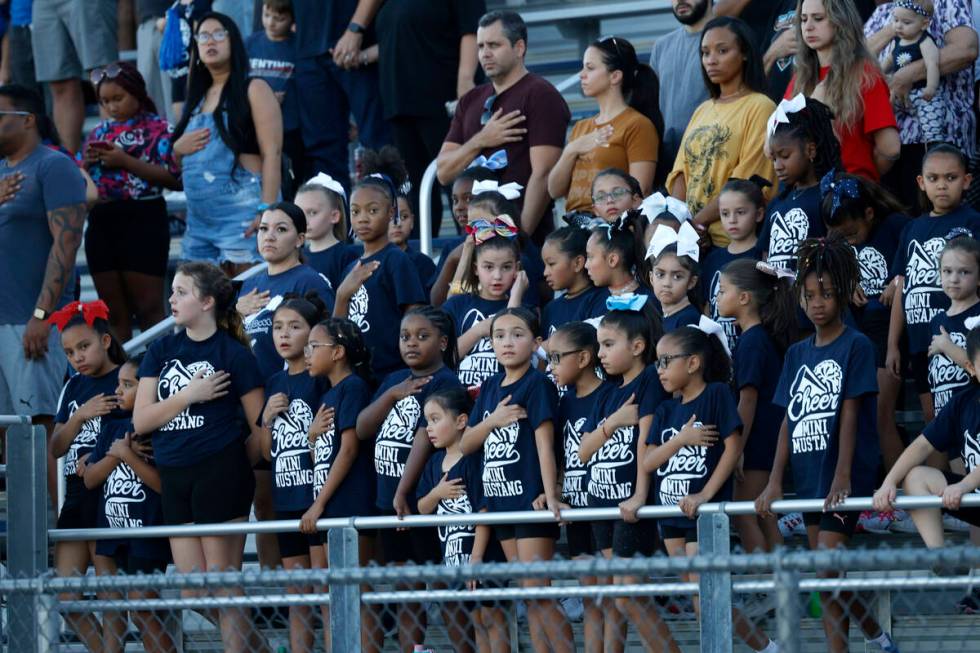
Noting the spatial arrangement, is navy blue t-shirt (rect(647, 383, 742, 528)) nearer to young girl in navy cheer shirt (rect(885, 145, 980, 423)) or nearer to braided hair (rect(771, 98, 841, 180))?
young girl in navy cheer shirt (rect(885, 145, 980, 423))

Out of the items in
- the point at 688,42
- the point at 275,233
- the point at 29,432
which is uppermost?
the point at 688,42

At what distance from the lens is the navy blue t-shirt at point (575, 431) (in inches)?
256

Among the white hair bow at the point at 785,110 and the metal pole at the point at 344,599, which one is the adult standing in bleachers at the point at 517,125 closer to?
the white hair bow at the point at 785,110

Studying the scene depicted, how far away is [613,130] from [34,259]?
2906mm

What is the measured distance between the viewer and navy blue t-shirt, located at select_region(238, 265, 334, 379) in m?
7.79

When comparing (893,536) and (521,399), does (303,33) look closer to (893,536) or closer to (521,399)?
(521,399)

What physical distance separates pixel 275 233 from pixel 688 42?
2308mm

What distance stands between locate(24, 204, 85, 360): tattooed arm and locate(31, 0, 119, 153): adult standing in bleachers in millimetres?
3441

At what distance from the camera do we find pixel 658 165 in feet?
27.1

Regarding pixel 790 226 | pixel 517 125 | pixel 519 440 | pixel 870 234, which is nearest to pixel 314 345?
pixel 519 440

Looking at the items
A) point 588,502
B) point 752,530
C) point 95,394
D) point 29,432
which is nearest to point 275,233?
point 95,394

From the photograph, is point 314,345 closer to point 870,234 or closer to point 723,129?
point 723,129

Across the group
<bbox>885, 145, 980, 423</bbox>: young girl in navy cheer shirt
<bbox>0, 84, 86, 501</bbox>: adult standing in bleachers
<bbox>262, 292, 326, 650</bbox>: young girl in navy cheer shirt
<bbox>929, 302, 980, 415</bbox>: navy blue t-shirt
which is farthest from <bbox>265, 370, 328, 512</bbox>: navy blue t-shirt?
<bbox>929, 302, 980, 415</bbox>: navy blue t-shirt

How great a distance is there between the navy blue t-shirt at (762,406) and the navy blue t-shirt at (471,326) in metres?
1.11
